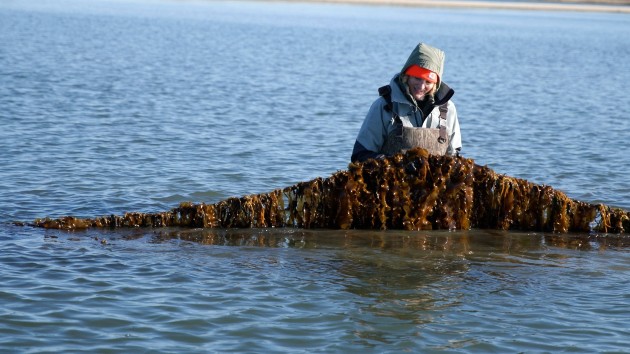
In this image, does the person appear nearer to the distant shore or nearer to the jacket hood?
the jacket hood

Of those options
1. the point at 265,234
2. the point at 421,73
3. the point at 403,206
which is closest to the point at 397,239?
the point at 403,206

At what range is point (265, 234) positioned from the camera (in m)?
8.91

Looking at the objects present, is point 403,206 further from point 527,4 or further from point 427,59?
point 527,4

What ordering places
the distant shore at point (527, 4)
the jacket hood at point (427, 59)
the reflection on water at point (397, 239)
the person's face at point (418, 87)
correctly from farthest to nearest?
the distant shore at point (527, 4) < the reflection on water at point (397, 239) < the person's face at point (418, 87) < the jacket hood at point (427, 59)

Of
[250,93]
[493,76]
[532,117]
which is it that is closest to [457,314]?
[532,117]

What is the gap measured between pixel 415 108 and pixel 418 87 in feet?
0.68

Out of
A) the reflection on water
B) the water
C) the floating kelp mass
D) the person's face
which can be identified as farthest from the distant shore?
the person's face

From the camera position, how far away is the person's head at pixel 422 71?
8125 mm

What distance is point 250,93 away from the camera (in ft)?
70.2


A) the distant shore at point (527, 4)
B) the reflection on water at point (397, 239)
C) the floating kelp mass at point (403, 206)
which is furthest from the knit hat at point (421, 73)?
the distant shore at point (527, 4)

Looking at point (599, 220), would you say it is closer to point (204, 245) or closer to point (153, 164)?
point (204, 245)

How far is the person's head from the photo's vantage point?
8125 mm

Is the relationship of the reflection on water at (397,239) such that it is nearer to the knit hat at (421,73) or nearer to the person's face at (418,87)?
the person's face at (418,87)

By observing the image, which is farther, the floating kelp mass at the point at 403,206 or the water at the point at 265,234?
the floating kelp mass at the point at 403,206
